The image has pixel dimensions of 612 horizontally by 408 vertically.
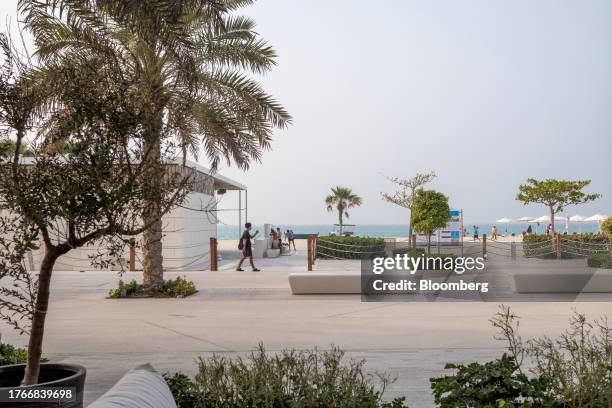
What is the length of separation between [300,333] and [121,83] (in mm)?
5296

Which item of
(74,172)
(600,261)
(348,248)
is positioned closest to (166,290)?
(74,172)

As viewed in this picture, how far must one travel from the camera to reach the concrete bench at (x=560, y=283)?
13188 millimetres

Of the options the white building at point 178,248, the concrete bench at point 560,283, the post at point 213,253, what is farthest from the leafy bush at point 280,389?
the white building at point 178,248

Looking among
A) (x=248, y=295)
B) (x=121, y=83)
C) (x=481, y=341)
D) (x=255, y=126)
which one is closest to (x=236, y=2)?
(x=255, y=126)

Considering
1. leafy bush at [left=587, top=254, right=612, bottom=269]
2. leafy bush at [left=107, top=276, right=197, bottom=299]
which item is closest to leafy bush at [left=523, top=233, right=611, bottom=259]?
leafy bush at [left=587, top=254, right=612, bottom=269]

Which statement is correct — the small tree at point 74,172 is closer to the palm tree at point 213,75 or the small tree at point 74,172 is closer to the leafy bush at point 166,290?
the palm tree at point 213,75

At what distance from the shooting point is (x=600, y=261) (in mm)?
19719

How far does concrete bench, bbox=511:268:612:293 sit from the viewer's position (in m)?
13.2

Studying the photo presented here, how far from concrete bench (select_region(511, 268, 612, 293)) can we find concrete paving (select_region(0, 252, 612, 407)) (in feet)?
2.45

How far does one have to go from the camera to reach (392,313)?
10.6 m

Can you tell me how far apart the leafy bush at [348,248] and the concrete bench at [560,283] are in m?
11.0

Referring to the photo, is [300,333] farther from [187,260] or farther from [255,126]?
[187,260]

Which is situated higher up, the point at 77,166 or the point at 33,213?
the point at 77,166

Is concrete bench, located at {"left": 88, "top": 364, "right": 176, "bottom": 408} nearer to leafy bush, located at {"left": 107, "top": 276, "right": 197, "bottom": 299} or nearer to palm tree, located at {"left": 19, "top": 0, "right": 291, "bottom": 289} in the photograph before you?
palm tree, located at {"left": 19, "top": 0, "right": 291, "bottom": 289}
